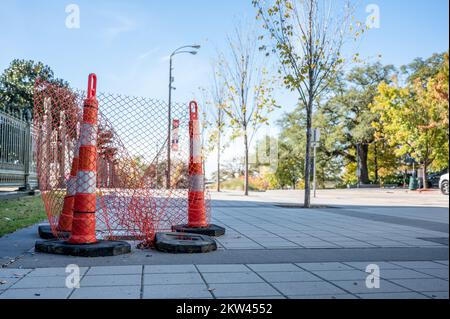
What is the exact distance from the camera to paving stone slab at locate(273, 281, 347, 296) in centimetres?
344

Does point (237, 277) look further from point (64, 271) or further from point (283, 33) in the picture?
point (283, 33)

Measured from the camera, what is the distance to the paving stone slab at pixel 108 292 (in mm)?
3250

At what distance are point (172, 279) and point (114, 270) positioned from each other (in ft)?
2.19

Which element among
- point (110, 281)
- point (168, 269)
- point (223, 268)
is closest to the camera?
point (110, 281)

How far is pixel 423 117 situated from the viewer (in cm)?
3434

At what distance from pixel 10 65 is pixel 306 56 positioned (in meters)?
18.6

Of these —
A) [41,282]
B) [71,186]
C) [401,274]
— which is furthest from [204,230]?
[41,282]

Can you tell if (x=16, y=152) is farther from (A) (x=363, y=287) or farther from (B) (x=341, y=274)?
(A) (x=363, y=287)

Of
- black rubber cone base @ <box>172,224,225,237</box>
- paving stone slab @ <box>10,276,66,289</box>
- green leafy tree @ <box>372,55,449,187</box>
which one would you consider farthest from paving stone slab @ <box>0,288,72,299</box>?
green leafy tree @ <box>372,55,449,187</box>

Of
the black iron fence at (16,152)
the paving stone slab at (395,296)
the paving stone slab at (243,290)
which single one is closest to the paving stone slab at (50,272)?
the paving stone slab at (243,290)

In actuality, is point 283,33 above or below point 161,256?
above

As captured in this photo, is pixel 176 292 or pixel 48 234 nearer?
pixel 176 292

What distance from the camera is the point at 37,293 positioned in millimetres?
3334
